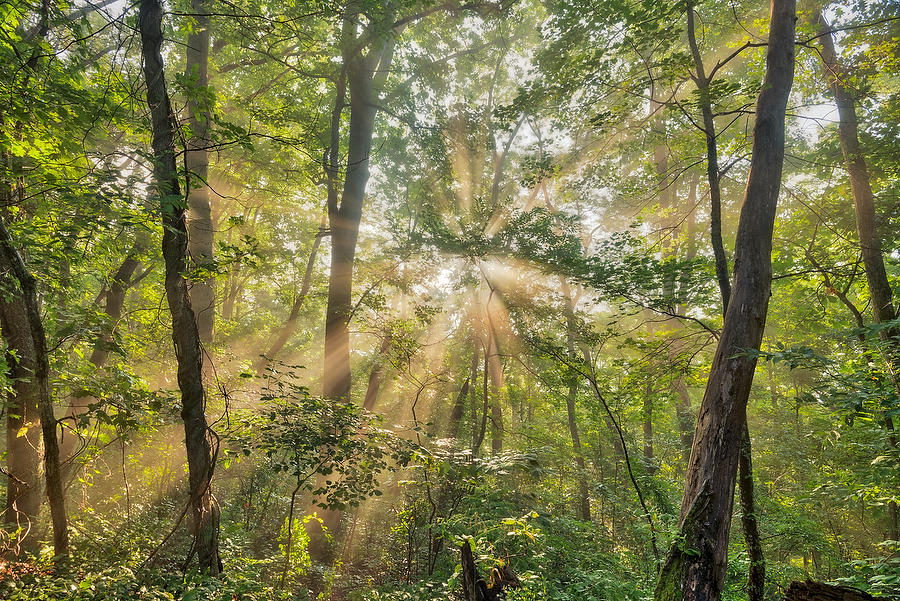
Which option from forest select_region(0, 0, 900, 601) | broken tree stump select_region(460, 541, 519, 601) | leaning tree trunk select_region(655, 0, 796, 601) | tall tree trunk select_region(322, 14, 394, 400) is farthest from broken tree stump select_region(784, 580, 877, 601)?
tall tree trunk select_region(322, 14, 394, 400)

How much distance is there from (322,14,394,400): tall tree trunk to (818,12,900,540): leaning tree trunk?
8.78m

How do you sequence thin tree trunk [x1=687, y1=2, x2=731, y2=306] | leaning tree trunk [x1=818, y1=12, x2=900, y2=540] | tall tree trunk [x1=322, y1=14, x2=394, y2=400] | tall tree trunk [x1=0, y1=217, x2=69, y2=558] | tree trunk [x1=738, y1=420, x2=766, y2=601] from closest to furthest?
tall tree trunk [x1=0, y1=217, x2=69, y2=558] → tree trunk [x1=738, y1=420, x2=766, y2=601] → thin tree trunk [x1=687, y1=2, x2=731, y2=306] → leaning tree trunk [x1=818, y1=12, x2=900, y2=540] → tall tree trunk [x1=322, y1=14, x2=394, y2=400]

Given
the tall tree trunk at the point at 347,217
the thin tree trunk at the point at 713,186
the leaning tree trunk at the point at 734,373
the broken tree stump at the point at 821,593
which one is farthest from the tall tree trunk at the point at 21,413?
the thin tree trunk at the point at 713,186

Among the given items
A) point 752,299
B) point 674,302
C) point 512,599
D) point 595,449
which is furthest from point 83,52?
point 595,449

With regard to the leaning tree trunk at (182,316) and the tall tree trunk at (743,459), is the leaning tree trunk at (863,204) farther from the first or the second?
the leaning tree trunk at (182,316)

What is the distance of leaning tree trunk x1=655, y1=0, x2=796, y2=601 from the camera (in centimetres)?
389

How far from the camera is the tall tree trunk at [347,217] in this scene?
8344 mm

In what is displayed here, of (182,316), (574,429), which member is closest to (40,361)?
(182,316)

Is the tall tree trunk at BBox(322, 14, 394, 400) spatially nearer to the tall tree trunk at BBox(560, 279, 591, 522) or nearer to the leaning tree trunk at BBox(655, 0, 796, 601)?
the tall tree trunk at BBox(560, 279, 591, 522)

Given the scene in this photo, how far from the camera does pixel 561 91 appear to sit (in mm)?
6406

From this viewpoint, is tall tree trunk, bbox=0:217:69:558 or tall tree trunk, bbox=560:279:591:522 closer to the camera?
tall tree trunk, bbox=0:217:69:558

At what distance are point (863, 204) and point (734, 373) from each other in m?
5.76

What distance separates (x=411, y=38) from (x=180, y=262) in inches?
467

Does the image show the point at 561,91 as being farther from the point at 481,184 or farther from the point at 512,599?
the point at 481,184
